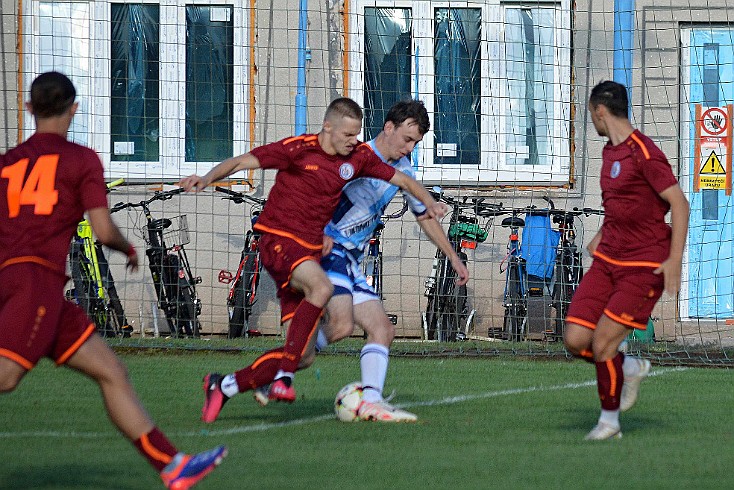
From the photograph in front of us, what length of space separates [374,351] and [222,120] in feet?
22.3

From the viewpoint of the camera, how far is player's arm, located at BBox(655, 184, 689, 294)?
22.5 ft

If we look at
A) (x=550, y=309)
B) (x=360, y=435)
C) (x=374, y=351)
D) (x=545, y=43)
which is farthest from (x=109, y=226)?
(x=545, y=43)

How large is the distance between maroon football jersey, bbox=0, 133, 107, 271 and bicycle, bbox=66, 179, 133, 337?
26.1ft

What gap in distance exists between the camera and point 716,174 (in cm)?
1418

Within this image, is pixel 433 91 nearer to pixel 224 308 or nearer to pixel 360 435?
pixel 224 308

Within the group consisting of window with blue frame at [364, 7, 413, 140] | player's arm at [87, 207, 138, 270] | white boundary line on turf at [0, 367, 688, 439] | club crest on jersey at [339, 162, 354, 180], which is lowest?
white boundary line on turf at [0, 367, 688, 439]

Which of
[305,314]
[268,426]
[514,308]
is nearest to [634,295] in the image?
[305,314]

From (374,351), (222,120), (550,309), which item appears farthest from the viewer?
(222,120)

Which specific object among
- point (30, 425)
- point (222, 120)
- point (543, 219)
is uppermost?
point (222, 120)

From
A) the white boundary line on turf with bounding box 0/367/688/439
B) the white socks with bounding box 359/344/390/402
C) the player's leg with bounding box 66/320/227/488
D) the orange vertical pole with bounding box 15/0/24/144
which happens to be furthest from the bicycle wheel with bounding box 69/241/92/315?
the player's leg with bounding box 66/320/227/488

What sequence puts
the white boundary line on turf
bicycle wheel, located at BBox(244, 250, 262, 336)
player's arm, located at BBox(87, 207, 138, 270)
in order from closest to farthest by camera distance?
player's arm, located at BBox(87, 207, 138, 270)
the white boundary line on turf
bicycle wheel, located at BBox(244, 250, 262, 336)

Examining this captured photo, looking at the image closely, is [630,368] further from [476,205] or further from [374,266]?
[374,266]

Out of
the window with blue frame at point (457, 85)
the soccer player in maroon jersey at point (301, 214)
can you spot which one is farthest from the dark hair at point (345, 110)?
the window with blue frame at point (457, 85)

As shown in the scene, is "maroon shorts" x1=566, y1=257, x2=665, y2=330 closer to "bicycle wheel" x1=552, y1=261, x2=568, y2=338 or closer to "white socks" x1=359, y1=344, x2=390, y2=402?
"white socks" x1=359, y1=344, x2=390, y2=402
